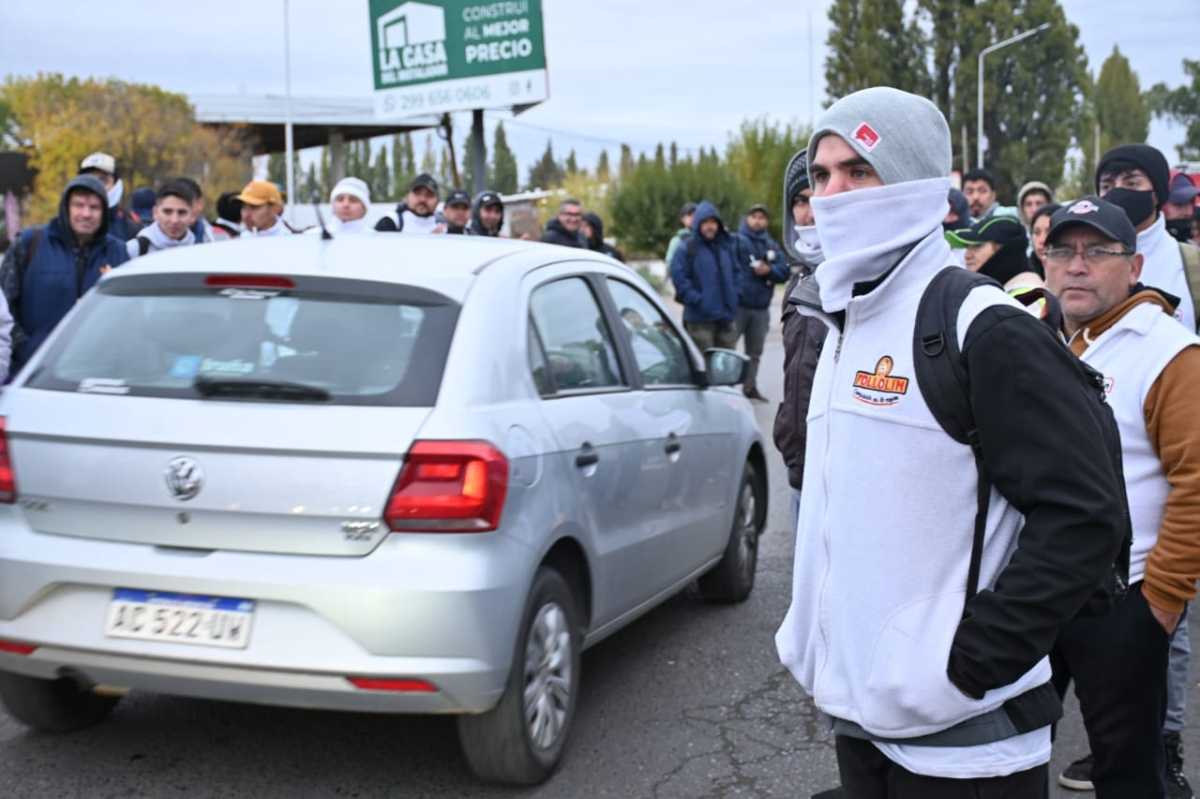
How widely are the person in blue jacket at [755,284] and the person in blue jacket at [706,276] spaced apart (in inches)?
14.7

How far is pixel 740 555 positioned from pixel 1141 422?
3068 mm

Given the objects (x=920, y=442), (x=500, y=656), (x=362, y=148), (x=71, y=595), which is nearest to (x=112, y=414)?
(x=71, y=595)

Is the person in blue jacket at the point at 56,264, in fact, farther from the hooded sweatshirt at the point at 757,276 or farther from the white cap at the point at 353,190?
the hooded sweatshirt at the point at 757,276

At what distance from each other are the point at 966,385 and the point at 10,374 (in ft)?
17.7

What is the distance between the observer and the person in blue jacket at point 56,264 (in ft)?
21.5

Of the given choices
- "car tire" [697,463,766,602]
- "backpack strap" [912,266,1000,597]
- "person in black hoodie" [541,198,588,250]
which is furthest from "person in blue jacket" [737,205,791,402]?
"backpack strap" [912,266,1000,597]

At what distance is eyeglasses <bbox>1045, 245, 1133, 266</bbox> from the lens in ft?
11.0

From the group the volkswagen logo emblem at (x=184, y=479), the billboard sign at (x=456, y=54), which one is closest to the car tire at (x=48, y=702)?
the volkswagen logo emblem at (x=184, y=479)

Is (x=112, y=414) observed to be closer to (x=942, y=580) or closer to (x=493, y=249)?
(x=493, y=249)

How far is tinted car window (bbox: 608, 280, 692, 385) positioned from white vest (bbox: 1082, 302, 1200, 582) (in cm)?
222

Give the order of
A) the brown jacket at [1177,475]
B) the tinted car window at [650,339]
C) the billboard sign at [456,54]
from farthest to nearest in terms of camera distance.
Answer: the billboard sign at [456,54], the tinted car window at [650,339], the brown jacket at [1177,475]

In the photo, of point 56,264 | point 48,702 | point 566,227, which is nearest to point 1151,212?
point 48,702

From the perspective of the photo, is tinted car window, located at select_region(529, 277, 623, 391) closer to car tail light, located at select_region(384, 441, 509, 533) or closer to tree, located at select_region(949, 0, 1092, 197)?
car tail light, located at select_region(384, 441, 509, 533)

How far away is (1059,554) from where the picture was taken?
6.40 feet
